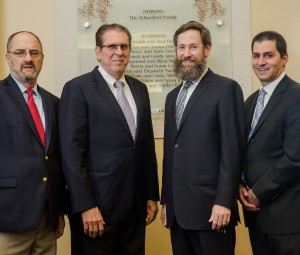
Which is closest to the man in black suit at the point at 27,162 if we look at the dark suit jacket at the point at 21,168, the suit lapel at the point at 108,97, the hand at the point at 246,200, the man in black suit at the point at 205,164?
the dark suit jacket at the point at 21,168

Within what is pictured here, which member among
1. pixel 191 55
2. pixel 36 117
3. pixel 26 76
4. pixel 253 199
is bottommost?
pixel 253 199

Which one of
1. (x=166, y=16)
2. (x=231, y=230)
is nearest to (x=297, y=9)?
(x=166, y=16)

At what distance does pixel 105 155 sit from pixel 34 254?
0.69 metres

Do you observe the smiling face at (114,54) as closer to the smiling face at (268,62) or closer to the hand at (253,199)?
the smiling face at (268,62)

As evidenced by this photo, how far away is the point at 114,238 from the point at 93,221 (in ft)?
0.70

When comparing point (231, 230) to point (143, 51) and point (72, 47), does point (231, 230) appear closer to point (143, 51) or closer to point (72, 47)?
point (143, 51)

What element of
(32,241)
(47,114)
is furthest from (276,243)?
(47,114)

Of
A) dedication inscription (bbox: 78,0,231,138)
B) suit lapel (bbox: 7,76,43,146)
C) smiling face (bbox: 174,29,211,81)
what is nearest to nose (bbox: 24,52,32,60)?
suit lapel (bbox: 7,76,43,146)

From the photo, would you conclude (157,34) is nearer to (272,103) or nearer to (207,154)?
(272,103)

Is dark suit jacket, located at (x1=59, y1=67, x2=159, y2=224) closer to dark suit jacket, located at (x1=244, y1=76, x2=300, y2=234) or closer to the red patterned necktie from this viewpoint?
the red patterned necktie

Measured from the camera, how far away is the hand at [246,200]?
207cm

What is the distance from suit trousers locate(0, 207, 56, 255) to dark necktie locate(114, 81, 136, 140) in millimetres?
664

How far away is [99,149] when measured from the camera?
2.14 meters

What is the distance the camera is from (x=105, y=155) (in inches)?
84.2
